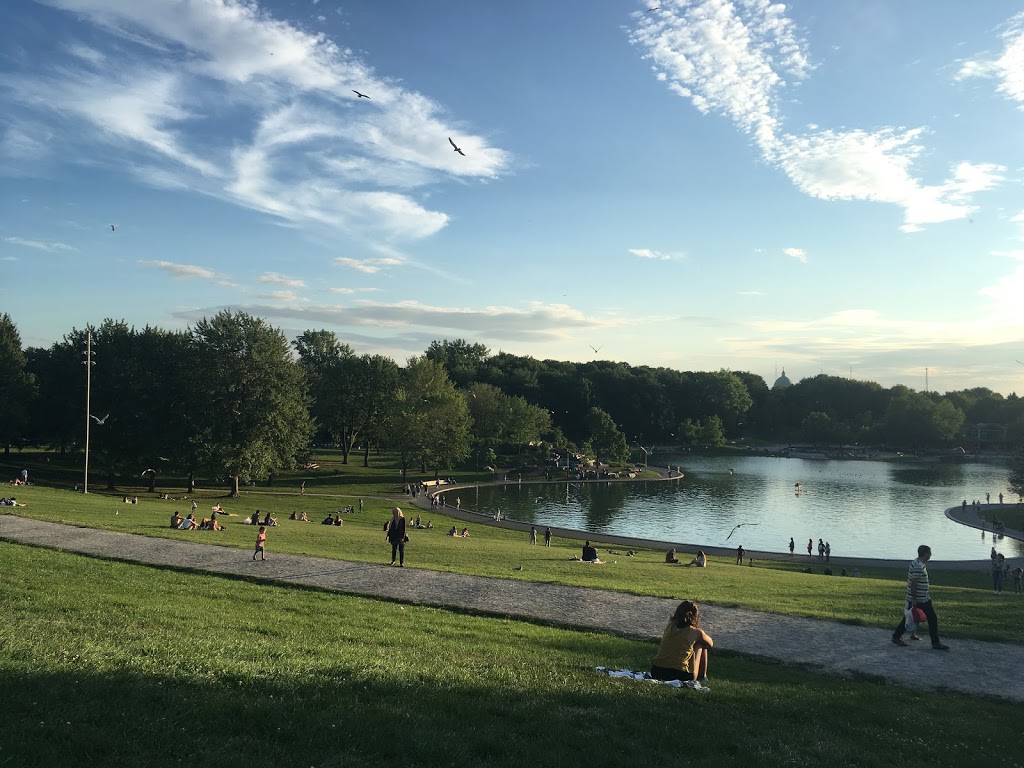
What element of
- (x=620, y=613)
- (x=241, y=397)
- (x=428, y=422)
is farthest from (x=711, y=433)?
(x=620, y=613)

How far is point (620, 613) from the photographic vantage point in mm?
14680

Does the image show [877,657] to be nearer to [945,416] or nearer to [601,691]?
[601,691]

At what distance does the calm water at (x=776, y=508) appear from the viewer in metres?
48.9

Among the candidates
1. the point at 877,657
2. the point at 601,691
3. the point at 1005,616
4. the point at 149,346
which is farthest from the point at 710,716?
the point at 149,346

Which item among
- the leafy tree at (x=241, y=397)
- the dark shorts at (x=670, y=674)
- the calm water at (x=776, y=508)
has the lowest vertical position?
the calm water at (x=776, y=508)

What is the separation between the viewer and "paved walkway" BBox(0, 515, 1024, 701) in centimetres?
1184

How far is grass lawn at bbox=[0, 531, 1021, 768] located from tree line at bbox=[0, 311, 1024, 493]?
4201 centimetres

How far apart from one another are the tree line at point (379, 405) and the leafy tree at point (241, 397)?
9 centimetres

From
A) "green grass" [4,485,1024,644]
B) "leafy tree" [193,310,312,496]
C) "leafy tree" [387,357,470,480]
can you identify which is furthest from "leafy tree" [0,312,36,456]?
"leafy tree" [387,357,470,480]

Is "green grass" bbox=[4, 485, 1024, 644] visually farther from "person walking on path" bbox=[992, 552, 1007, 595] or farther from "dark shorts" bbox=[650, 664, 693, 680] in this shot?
"dark shorts" bbox=[650, 664, 693, 680]

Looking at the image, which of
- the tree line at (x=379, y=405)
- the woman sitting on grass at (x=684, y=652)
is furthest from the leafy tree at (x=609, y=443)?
the woman sitting on grass at (x=684, y=652)

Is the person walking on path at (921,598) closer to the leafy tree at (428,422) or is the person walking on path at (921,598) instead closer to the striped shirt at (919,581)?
the striped shirt at (919,581)

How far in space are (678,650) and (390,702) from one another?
163 inches

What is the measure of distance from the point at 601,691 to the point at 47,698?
5709mm
